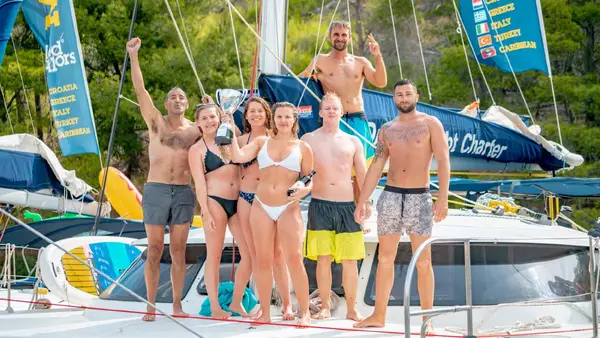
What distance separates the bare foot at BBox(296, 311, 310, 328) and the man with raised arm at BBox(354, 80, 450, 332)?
344 mm

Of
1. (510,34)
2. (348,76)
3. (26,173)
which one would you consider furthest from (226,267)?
(26,173)

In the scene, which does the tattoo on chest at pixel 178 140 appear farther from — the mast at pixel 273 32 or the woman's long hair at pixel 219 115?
the mast at pixel 273 32

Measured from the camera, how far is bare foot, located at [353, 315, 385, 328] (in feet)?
22.5

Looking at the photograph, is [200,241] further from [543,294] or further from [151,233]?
[543,294]

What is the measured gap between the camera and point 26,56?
998 inches

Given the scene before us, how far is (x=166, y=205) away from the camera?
7.70 metres

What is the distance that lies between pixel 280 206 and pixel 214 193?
65 cm

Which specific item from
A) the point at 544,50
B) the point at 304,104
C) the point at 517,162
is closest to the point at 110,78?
the point at 544,50

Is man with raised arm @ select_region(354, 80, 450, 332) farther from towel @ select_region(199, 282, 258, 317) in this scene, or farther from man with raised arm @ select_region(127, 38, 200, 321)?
man with raised arm @ select_region(127, 38, 200, 321)

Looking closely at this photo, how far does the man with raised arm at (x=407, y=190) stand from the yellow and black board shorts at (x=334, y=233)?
0.86ft

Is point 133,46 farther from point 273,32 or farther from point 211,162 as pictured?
point 273,32

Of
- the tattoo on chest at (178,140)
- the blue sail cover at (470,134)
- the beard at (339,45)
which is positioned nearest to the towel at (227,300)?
the tattoo on chest at (178,140)

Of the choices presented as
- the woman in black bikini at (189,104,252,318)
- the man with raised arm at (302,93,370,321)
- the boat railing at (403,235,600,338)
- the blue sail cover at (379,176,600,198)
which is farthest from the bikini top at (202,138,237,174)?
the blue sail cover at (379,176,600,198)

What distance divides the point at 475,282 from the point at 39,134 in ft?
68.7
